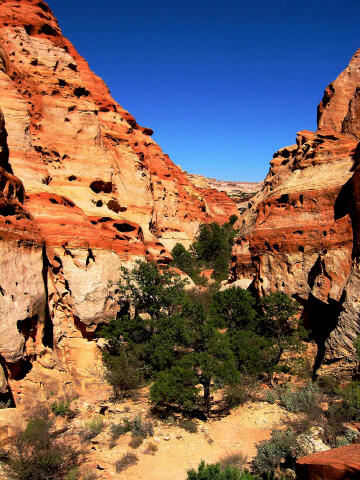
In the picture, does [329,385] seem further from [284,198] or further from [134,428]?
[284,198]

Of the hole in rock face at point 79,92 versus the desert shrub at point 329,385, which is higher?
A: the hole in rock face at point 79,92

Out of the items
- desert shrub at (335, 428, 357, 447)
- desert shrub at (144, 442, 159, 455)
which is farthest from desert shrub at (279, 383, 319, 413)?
desert shrub at (144, 442, 159, 455)

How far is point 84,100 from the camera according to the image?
24500 millimetres

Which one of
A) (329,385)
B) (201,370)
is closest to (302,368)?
(329,385)

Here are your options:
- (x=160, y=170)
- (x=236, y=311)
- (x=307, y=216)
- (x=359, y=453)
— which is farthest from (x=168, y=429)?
(x=160, y=170)

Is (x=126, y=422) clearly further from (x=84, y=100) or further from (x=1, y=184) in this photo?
(x=84, y=100)

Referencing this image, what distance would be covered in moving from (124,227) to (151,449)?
14888mm

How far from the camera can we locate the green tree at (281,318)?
16.2 m

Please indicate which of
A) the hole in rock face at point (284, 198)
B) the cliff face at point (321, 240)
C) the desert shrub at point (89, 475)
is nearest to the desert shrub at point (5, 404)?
the desert shrub at point (89, 475)

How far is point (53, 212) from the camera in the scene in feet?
55.9

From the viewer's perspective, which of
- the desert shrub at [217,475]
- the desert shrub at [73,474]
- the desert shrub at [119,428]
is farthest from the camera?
the desert shrub at [119,428]

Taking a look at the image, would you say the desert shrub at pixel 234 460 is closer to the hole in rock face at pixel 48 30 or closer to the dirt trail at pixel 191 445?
the dirt trail at pixel 191 445

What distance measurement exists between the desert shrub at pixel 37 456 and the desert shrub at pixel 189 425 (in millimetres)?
3906

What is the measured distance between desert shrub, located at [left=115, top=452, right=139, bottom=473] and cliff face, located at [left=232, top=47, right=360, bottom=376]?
28.4ft
